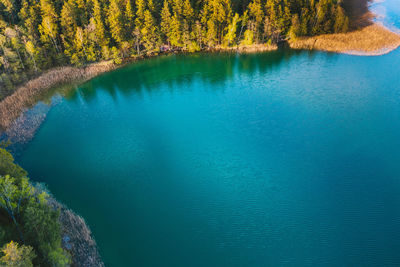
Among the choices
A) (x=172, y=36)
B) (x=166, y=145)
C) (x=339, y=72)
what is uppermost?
(x=172, y=36)

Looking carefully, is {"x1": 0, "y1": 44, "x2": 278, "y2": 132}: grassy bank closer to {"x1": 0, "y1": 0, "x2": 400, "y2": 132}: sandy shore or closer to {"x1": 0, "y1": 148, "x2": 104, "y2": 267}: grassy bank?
{"x1": 0, "y1": 0, "x2": 400, "y2": 132}: sandy shore

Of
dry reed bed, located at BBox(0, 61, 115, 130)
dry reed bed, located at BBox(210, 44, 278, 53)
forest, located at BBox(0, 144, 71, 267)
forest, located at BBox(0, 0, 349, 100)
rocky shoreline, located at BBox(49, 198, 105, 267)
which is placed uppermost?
forest, located at BBox(0, 0, 349, 100)

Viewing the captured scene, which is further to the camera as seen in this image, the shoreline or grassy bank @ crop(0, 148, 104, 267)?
the shoreline

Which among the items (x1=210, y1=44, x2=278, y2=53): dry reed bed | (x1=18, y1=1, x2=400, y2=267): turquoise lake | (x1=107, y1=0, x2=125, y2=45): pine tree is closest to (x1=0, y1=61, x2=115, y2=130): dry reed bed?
(x1=18, y1=1, x2=400, y2=267): turquoise lake

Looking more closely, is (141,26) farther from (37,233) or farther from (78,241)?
(37,233)

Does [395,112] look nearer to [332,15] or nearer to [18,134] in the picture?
[332,15]

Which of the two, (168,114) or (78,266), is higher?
(168,114)

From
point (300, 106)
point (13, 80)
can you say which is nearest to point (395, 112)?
point (300, 106)
